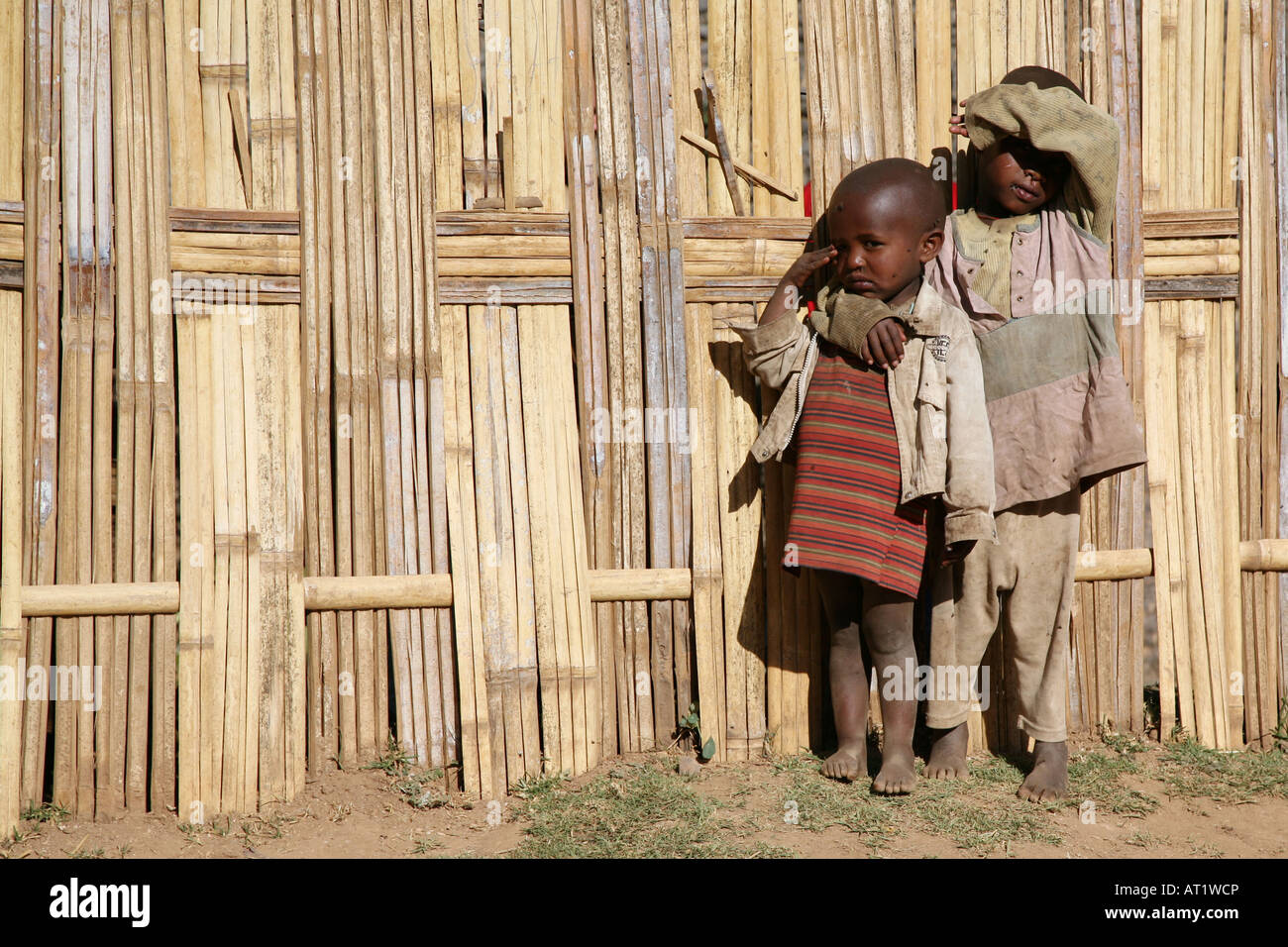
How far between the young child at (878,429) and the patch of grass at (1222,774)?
1064mm

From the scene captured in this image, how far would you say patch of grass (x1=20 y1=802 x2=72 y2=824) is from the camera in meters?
3.73

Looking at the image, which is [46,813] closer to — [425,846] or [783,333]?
[425,846]

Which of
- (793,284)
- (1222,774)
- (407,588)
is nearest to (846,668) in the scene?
(793,284)

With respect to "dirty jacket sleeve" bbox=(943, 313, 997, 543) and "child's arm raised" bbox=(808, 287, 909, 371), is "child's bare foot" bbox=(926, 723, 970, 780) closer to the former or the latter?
"dirty jacket sleeve" bbox=(943, 313, 997, 543)

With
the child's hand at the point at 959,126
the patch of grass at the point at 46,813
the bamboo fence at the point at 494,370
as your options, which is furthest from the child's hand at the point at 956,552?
the patch of grass at the point at 46,813

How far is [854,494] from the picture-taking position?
387 cm

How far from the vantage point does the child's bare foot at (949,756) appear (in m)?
4.06

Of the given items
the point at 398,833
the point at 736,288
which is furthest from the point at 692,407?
the point at 398,833

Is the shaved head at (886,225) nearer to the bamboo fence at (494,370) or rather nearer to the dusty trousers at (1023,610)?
the bamboo fence at (494,370)

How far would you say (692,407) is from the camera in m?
4.21

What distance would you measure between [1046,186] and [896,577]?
1516 millimetres

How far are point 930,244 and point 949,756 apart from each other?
6.03 feet

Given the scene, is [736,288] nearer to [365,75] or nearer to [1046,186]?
[1046,186]

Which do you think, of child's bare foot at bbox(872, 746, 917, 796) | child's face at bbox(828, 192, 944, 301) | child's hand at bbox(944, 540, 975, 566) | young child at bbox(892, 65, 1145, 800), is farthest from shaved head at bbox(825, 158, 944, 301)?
child's bare foot at bbox(872, 746, 917, 796)
